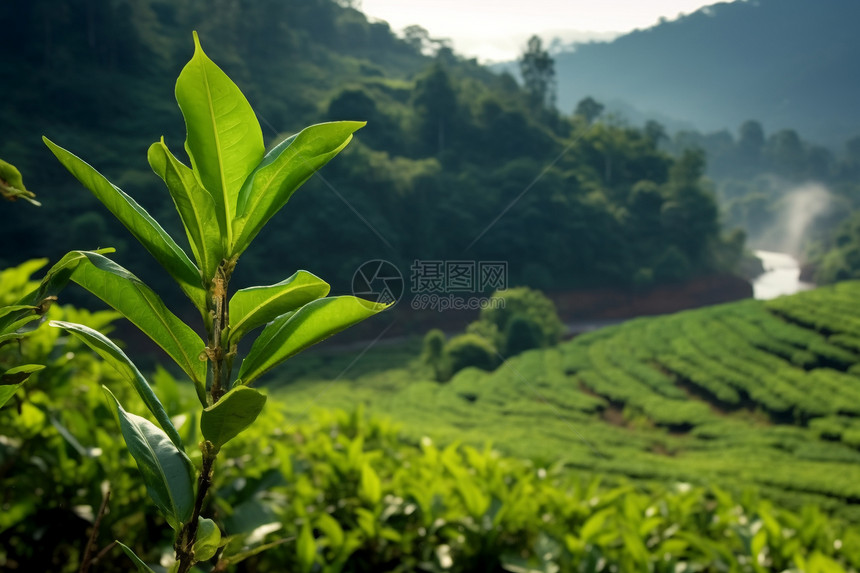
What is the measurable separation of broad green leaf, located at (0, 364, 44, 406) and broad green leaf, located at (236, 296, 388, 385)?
0.09 m

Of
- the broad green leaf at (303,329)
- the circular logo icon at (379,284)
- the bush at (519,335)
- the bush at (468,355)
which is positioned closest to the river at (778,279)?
the bush at (519,335)

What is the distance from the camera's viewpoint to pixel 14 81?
10.6 meters

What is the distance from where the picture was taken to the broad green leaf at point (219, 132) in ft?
0.71

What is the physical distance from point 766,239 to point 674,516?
22.8 m

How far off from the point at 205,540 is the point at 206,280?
10cm

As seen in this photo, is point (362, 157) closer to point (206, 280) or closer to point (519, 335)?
point (519, 335)

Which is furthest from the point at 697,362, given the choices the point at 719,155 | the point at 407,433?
the point at 719,155

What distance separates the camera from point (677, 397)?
704 centimetres

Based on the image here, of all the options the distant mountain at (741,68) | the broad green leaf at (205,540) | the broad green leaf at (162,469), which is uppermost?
the distant mountain at (741,68)

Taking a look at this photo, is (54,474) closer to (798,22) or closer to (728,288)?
(728,288)

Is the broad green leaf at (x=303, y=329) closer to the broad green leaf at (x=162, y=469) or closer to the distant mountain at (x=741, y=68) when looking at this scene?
the broad green leaf at (x=162, y=469)

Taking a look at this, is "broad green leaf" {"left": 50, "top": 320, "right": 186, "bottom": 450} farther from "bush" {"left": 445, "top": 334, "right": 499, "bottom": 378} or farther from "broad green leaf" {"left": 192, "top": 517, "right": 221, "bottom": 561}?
"bush" {"left": 445, "top": 334, "right": 499, "bottom": 378}

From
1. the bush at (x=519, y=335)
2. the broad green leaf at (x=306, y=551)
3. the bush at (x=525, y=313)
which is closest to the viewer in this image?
the broad green leaf at (x=306, y=551)

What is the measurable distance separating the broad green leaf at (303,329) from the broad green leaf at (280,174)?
0.04 meters
